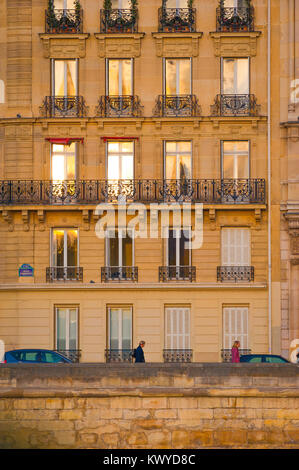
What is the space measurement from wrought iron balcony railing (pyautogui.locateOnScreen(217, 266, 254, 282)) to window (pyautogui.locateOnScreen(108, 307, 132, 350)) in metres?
3.65

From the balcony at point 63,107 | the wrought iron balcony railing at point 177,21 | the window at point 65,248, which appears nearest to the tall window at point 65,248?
the window at point 65,248

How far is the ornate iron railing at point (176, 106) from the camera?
4119 cm

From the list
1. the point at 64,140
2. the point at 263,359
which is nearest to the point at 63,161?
the point at 64,140

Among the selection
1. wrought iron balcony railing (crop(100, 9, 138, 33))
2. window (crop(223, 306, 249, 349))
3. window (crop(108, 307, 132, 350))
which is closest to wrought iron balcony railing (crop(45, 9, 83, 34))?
wrought iron balcony railing (crop(100, 9, 138, 33))

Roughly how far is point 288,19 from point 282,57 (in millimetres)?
1438

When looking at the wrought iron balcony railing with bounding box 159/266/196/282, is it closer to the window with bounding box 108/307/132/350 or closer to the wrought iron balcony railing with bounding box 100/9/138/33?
the window with bounding box 108/307/132/350

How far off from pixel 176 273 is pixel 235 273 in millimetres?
2213

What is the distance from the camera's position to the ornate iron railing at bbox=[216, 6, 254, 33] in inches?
1625

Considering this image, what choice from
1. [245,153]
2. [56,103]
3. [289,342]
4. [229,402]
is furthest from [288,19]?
[229,402]

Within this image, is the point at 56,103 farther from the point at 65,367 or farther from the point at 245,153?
the point at 65,367

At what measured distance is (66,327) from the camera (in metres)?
41.0

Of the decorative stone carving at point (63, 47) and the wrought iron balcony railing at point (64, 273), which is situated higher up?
the decorative stone carving at point (63, 47)

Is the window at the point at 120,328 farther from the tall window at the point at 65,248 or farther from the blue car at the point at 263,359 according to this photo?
the blue car at the point at 263,359

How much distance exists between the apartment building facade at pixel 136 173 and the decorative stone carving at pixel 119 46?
0.15 feet
